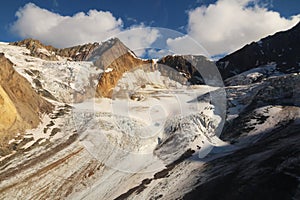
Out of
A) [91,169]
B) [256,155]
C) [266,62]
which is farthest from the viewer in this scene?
[266,62]

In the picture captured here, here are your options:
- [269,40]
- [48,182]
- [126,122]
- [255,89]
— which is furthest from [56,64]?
[269,40]

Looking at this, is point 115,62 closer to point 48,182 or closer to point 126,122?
point 126,122

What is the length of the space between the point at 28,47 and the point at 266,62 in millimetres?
112680

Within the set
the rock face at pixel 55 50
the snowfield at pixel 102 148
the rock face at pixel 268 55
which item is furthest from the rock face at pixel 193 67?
the snowfield at pixel 102 148

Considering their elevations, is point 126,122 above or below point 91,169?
above

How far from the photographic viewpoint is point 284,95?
153ft

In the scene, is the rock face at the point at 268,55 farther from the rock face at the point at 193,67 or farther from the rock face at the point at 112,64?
the rock face at the point at 112,64

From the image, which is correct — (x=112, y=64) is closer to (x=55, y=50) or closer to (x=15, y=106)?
(x=55, y=50)

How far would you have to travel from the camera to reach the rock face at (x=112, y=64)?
100m

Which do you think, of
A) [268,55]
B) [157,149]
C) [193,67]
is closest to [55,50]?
[193,67]

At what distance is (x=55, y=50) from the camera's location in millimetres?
150750

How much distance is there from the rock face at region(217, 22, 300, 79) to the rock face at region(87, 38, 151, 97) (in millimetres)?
45239

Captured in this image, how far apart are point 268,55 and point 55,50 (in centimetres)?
10790

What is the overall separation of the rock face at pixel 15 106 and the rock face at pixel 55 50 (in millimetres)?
77912
